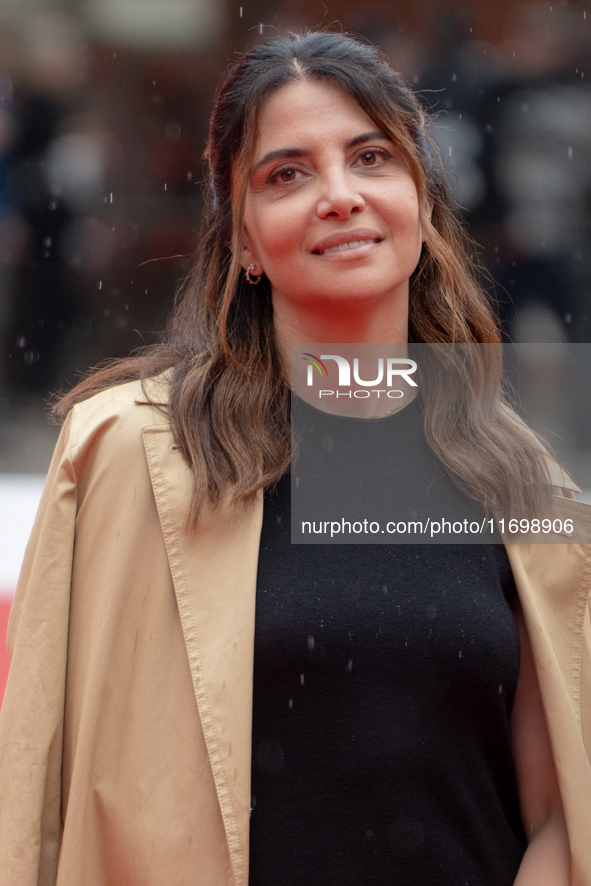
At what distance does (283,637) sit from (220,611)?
0.10 m

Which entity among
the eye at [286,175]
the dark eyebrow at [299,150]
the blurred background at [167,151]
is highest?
the blurred background at [167,151]

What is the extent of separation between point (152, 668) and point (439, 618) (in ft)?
1.42

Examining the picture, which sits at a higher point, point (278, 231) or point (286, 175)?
point (286, 175)

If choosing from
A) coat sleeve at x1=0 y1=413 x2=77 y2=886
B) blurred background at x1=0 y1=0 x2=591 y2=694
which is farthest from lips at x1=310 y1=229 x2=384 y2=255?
blurred background at x1=0 y1=0 x2=591 y2=694

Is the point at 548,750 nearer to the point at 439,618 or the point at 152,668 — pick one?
the point at 439,618

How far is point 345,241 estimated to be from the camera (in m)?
1.47

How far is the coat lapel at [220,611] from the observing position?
1.33 meters

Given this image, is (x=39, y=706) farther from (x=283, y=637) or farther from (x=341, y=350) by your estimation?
(x=341, y=350)

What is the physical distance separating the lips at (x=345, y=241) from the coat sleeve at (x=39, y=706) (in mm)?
498

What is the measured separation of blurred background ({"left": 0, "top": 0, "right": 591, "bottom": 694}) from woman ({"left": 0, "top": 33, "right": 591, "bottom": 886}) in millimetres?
2156

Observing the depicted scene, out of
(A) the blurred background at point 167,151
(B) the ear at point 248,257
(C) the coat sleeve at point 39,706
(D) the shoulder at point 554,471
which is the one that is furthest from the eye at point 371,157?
(A) the blurred background at point 167,151

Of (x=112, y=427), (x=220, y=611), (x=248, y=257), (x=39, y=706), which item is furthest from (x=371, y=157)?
(x=39, y=706)

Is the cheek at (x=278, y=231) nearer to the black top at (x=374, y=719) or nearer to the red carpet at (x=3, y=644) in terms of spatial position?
the black top at (x=374, y=719)

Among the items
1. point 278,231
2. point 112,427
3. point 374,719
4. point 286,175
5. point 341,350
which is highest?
point 286,175
